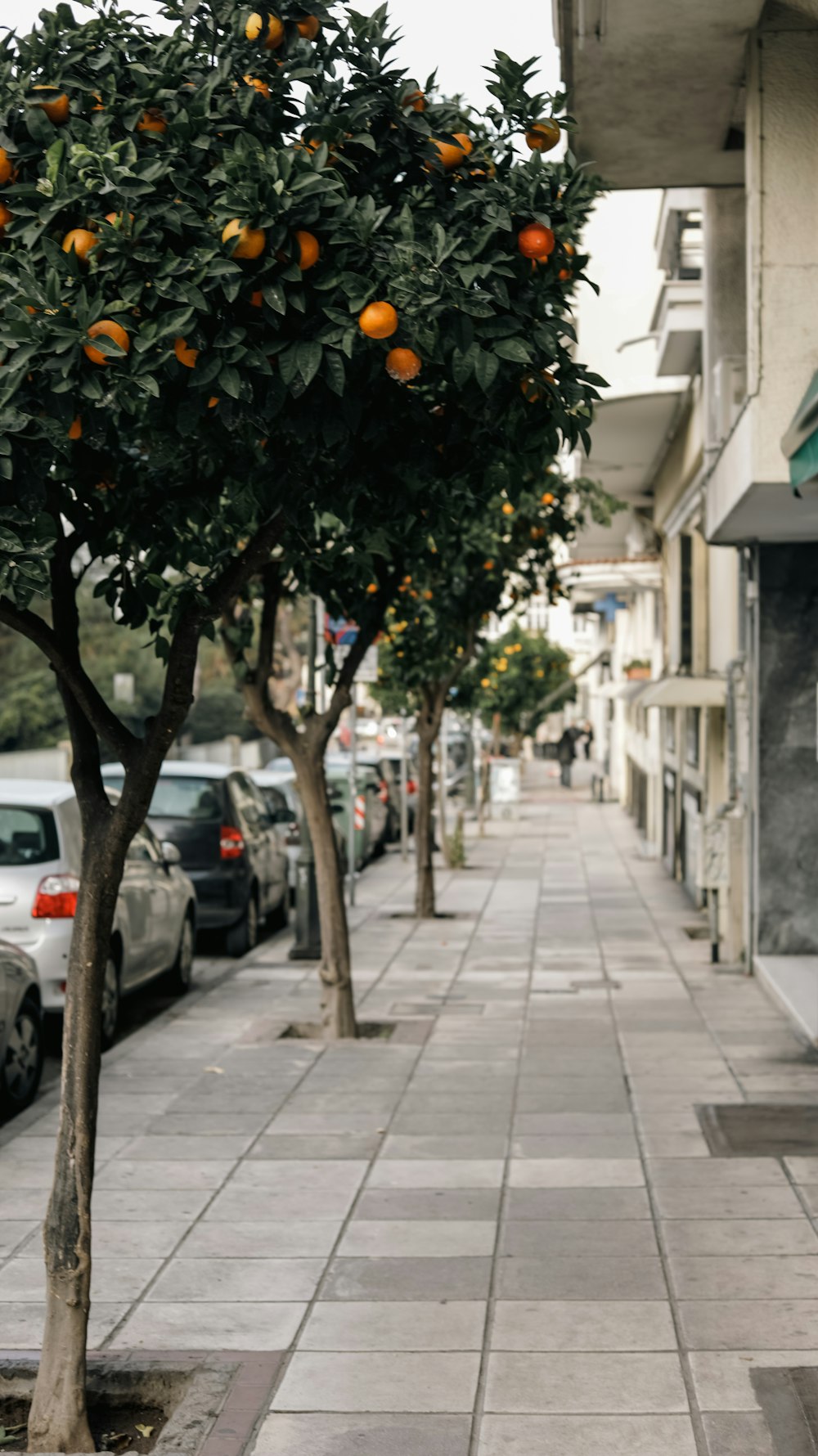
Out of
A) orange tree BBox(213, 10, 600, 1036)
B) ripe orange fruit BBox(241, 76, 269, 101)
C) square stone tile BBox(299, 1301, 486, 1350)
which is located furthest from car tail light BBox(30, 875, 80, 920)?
ripe orange fruit BBox(241, 76, 269, 101)

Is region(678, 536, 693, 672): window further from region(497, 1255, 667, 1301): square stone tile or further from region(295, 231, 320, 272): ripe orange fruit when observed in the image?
region(295, 231, 320, 272): ripe orange fruit

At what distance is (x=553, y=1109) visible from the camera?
9688mm

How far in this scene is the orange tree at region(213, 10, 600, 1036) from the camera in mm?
4945

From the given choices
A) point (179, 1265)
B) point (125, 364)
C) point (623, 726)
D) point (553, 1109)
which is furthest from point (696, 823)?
point (623, 726)

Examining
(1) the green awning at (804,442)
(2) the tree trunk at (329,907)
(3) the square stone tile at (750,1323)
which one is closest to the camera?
(3) the square stone tile at (750,1323)

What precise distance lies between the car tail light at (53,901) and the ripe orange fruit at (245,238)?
701 cm

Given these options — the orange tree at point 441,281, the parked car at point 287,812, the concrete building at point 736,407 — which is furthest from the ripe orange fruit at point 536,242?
the parked car at point 287,812

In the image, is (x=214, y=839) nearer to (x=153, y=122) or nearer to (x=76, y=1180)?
(x=76, y=1180)

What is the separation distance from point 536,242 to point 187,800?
11808 mm

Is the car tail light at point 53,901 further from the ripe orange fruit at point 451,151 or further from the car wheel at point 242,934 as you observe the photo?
the ripe orange fruit at point 451,151

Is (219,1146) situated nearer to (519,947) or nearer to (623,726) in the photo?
(519,947)

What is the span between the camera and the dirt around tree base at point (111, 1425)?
5223 mm

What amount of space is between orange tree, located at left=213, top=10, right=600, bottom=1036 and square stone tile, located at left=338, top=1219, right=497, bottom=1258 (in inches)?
112

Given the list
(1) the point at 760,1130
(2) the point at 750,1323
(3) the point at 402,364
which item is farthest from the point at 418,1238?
(3) the point at 402,364
